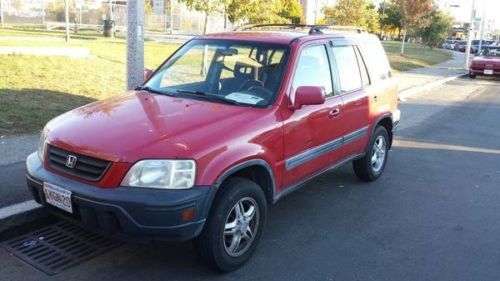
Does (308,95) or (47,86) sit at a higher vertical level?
(308,95)

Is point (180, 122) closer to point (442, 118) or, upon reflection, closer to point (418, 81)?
point (442, 118)

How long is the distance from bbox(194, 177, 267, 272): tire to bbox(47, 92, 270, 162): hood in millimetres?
433

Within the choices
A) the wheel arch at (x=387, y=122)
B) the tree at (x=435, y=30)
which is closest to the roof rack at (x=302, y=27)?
the wheel arch at (x=387, y=122)

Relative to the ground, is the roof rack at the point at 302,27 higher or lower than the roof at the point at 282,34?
higher

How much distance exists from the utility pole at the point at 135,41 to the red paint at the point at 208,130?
1709 mm

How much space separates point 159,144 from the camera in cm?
350

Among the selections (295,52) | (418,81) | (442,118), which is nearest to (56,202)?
(295,52)

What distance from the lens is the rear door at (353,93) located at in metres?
5.35

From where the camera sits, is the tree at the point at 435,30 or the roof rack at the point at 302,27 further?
the tree at the point at 435,30

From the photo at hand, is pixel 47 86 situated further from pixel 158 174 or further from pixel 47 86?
pixel 158 174

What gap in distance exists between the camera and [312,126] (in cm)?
471

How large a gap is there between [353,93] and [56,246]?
3312 millimetres

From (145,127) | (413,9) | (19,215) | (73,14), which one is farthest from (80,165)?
(413,9)

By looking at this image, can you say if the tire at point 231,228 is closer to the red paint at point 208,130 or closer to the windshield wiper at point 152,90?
the red paint at point 208,130
